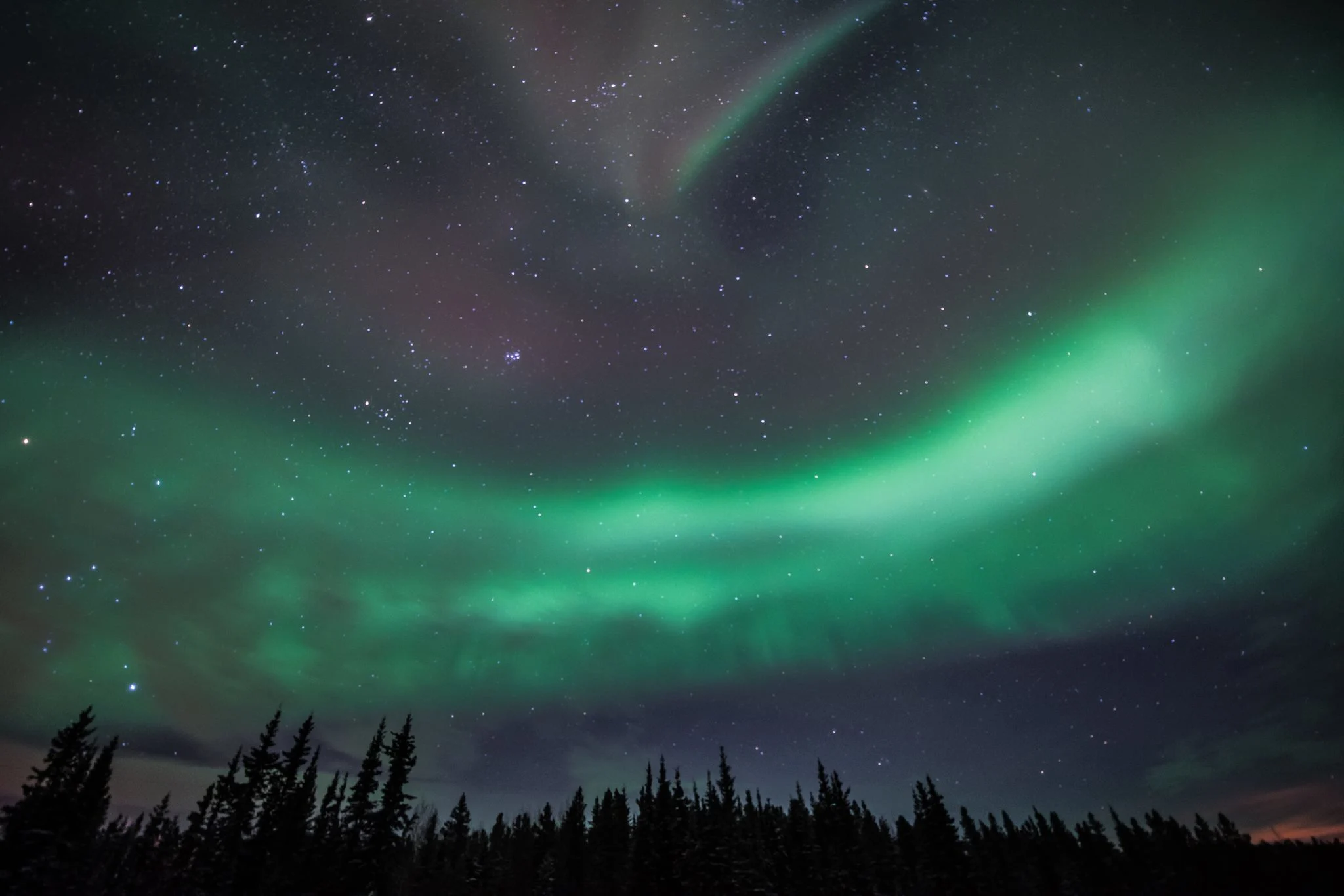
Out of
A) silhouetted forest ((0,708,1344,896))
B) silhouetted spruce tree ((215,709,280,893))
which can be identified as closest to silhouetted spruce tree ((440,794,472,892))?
silhouetted forest ((0,708,1344,896))

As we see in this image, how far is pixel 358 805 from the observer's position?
41.3 meters

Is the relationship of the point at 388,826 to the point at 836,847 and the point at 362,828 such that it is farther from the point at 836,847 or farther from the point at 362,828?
the point at 836,847

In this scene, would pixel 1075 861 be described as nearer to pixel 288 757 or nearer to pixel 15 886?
pixel 288 757

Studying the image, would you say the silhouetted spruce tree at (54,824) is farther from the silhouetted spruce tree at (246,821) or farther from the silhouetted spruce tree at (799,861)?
the silhouetted spruce tree at (799,861)

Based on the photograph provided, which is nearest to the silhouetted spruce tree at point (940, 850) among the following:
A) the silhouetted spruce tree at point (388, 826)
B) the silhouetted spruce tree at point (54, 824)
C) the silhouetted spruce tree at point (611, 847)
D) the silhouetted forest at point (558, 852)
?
the silhouetted forest at point (558, 852)

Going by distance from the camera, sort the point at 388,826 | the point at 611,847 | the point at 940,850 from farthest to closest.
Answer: the point at 611,847, the point at 940,850, the point at 388,826

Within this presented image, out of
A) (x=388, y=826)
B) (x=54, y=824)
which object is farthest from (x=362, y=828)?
(x=54, y=824)

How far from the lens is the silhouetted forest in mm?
39875

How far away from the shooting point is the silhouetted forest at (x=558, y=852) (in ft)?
131

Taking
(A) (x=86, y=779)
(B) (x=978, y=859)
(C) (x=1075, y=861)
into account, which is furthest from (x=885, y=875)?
(A) (x=86, y=779)

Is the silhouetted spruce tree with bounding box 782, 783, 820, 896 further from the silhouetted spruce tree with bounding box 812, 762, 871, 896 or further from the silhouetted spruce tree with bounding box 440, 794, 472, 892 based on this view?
the silhouetted spruce tree with bounding box 440, 794, 472, 892

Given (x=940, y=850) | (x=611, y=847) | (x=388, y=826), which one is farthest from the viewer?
(x=611, y=847)

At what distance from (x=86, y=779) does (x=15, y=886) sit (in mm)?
Answer: 31850

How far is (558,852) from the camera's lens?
8462cm
